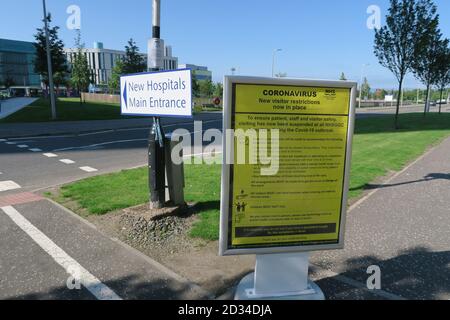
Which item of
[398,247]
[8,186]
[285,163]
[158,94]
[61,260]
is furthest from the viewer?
[8,186]

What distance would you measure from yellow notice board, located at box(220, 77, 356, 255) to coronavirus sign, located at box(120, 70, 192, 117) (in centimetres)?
152

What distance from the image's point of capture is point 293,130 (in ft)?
9.33

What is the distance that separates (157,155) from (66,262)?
1.70m

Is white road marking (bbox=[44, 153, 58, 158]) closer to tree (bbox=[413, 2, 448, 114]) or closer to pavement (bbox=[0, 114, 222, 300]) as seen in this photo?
pavement (bbox=[0, 114, 222, 300])

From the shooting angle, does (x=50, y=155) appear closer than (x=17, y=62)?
Yes

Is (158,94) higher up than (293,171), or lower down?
higher up

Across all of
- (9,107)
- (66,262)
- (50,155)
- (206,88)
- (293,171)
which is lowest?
(50,155)

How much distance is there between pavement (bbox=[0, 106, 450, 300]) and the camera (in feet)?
10.8

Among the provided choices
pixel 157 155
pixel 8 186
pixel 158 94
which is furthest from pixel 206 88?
pixel 158 94

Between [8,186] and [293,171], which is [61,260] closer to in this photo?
[293,171]

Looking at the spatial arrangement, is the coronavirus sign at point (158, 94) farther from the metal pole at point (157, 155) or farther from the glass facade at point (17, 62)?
the glass facade at point (17, 62)

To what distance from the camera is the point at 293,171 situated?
2885mm

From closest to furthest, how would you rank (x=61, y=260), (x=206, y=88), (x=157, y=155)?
(x=61, y=260) < (x=157, y=155) < (x=206, y=88)
